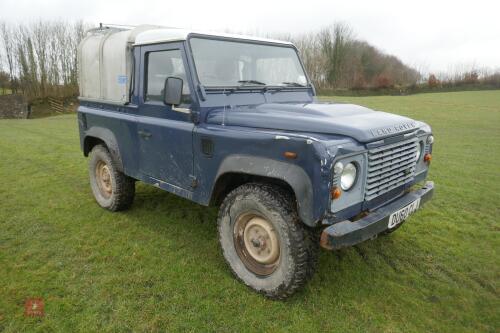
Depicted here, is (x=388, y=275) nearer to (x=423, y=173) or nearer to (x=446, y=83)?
(x=423, y=173)

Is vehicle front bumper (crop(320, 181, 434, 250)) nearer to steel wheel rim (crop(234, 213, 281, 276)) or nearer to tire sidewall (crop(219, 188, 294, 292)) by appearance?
tire sidewall (crop(219, 188, 294, 292))

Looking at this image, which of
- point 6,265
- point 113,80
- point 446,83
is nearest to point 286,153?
point 113,80

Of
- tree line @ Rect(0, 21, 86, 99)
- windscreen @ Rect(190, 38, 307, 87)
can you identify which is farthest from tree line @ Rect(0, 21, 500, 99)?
windscreen @ Rect(190, 38, 307, 87)

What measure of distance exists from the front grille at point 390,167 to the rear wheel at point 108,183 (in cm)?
319

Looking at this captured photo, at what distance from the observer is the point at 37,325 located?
2756 mm

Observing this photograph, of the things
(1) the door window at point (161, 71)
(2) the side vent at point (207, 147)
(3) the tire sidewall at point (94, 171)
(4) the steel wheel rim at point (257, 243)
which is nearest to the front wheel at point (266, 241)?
(4) the steel wheel rim at point (257, 243)

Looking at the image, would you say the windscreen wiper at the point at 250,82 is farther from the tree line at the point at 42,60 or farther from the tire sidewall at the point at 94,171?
the tree line at the point at 42,60

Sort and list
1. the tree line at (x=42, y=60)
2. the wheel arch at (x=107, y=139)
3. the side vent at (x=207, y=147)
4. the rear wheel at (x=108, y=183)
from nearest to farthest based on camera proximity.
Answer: the side vent at (x=207, y=147)
the wheel arch at (x=107, y=139)
the rear wheel at (x=108, y=183)
the tree line at (x=42, y=60)

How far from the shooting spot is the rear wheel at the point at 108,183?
4688 mm

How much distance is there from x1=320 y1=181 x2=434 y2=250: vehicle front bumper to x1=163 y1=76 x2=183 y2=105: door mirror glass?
1.79m

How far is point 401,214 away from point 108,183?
3.84m

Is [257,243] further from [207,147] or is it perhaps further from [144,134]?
[144,134]

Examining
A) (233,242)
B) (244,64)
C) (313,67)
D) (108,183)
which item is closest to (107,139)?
(108,183)

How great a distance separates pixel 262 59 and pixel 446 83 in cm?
4674
